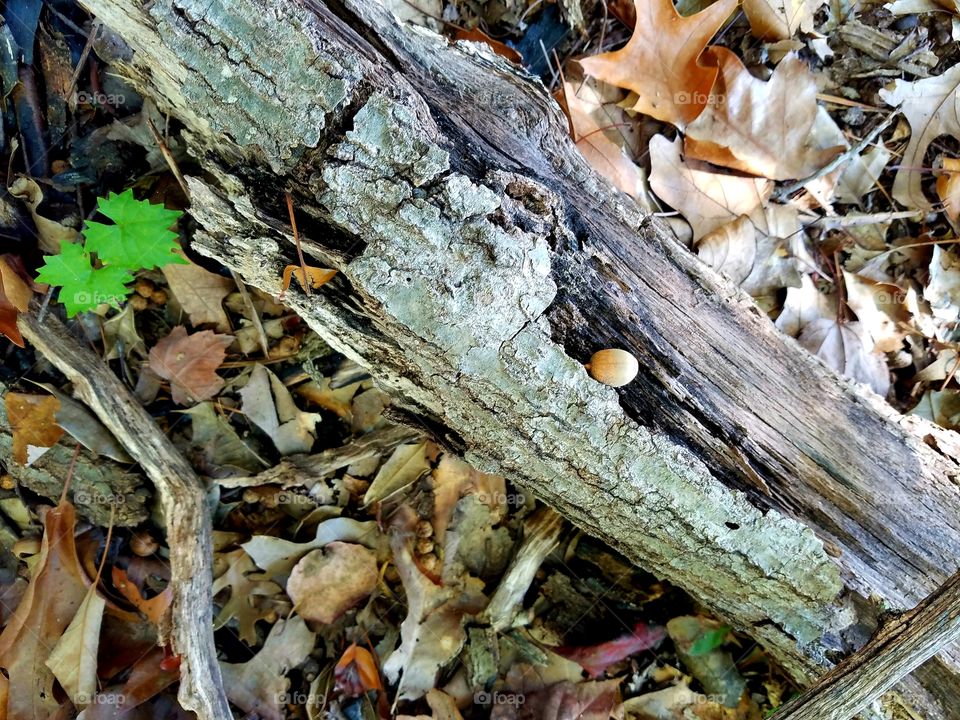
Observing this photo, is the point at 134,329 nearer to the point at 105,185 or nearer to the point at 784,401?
the point at 105,185

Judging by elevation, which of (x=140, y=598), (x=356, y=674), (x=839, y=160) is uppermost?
(x=839, y=160)

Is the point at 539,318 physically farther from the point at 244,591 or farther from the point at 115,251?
the point at 244,591

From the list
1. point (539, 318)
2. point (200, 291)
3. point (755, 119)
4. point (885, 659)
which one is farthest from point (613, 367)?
point (200, 291)

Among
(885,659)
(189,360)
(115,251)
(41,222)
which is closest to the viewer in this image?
(885,659)

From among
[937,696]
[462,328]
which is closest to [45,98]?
[462,328]

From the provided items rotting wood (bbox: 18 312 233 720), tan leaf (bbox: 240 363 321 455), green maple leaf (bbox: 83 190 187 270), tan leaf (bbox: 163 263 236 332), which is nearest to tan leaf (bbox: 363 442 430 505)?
tan leaf (bbox: 240 363 321 455)

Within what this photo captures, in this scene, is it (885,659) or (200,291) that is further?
(200,291)

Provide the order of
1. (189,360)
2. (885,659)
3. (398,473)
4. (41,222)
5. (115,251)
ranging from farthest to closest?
1. (398,473)
2. (189,360)
3. (41,222)
4. (115,251)
5. (885,659)
